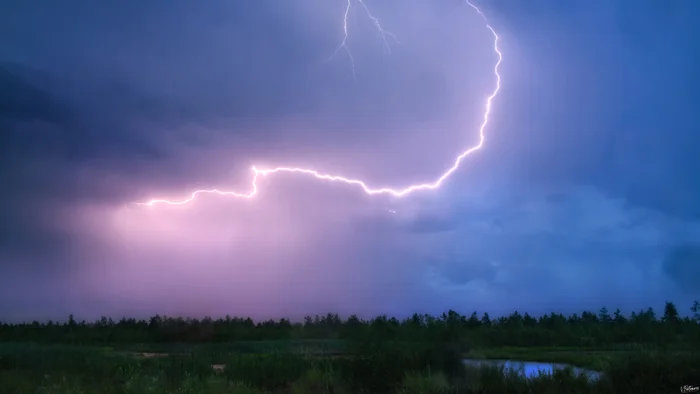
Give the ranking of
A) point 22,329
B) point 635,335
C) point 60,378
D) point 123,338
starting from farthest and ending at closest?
1. point 22,329
2. point 123,338
3. point 635,335
4. point 60,378

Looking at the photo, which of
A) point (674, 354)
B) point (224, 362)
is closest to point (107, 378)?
point (224, 362)

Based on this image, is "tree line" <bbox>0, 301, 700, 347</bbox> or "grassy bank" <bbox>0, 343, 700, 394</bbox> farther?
"tree line" <bbox>0, 301, 700, 347</bbox>

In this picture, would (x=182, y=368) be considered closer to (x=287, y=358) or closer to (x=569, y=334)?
(x=287, y=358)

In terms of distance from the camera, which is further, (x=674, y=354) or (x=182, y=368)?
(x=182, y=368)

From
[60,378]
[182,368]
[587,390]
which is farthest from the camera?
[182,368]

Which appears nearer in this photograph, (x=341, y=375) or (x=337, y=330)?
(x=341, y=375)

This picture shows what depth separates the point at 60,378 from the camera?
21500mm

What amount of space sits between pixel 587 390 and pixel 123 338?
2851 inches

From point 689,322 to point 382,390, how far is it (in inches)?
2037

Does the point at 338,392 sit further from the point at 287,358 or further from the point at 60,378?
the point at 60,378

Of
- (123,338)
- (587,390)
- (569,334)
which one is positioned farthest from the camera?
(123,338)

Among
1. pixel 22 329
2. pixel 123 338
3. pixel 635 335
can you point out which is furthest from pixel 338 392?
pixel 22 329

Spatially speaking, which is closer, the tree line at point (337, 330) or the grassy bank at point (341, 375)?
the grassy bank at point (341, 375)

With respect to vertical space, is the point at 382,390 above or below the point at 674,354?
below
